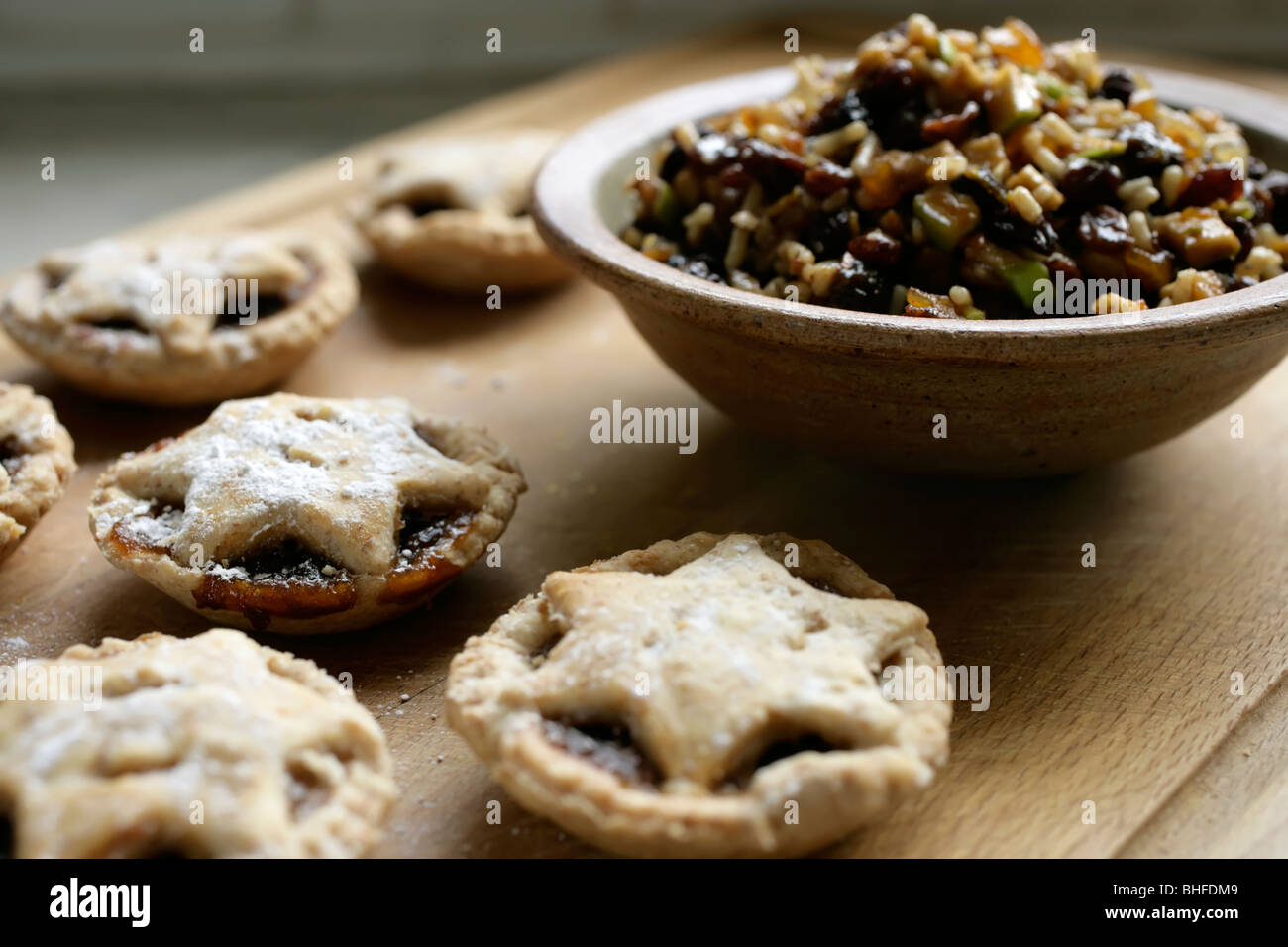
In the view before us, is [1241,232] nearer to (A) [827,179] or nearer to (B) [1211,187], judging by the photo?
(B) [1211,187]

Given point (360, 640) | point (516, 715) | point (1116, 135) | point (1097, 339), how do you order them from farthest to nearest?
point (1116, 135) < point (360, 640) < point (1097, 339) < point (516, 715)

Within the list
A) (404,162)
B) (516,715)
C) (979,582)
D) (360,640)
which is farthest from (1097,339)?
(404,162)

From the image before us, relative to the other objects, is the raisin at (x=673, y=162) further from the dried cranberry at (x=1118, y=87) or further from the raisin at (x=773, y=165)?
the dried cranberry at (x=1118, y=87)

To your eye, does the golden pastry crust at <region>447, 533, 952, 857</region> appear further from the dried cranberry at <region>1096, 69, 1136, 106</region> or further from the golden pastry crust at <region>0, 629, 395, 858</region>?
the dried cranberry at <region>1096, 69, 1136, 106</region>

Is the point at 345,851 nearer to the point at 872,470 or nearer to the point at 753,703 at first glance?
the point at 753,703

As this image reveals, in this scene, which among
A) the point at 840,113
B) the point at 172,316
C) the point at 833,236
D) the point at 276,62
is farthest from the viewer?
the point at 276,62

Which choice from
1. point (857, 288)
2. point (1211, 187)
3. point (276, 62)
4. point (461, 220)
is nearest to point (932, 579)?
point (857, 288)
